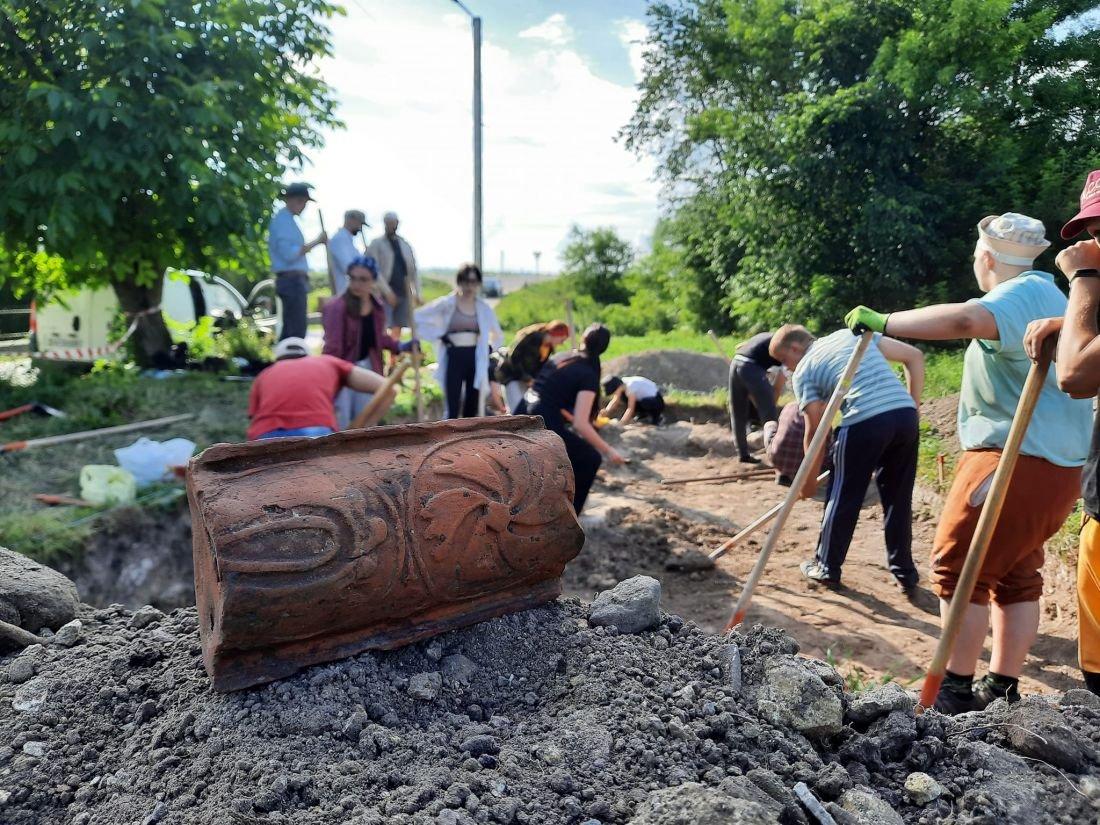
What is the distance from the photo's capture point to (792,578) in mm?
4609

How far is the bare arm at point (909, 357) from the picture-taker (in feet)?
13.0

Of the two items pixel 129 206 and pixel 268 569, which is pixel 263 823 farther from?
pixel 129 206

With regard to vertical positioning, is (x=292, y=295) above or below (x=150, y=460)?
above

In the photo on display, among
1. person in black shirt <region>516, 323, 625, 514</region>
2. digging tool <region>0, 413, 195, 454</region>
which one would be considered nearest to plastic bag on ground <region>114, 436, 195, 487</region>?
digging tool <region>0, 413, 195, 454</region>

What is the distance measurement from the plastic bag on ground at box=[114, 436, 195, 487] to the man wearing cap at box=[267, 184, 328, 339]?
7.02 ft

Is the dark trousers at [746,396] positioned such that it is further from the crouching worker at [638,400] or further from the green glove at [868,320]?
the green glove at [868,320]

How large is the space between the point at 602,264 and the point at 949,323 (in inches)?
1043

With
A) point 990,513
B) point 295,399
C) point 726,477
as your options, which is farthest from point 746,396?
point 990,513

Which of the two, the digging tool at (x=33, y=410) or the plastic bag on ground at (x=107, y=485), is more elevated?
the digging tool at (x=33, y=410)

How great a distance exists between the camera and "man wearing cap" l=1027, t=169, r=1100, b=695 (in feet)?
6.38

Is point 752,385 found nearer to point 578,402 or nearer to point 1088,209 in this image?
point 578,402

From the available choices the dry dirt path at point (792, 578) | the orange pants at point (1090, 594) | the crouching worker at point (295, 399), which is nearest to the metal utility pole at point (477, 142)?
the dry dirt path at point (792, 578)

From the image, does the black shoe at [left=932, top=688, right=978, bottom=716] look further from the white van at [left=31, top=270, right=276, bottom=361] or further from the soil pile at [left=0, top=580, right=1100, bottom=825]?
the white van at [left=31, top=270, right=276, bottom=361]

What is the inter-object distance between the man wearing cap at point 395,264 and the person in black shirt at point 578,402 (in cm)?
297
